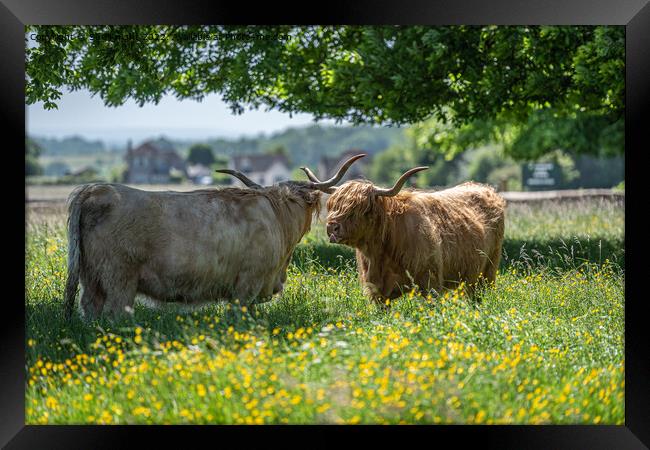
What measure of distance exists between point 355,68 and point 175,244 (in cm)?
512

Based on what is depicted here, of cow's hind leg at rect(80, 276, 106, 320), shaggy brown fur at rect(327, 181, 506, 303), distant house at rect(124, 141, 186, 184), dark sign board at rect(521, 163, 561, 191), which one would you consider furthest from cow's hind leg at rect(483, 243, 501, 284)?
distant house at rect(124, 141, 186, 184)

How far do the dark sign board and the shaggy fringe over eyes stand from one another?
39.9 metres

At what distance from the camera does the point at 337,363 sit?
5.34m

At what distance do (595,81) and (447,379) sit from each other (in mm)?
5660

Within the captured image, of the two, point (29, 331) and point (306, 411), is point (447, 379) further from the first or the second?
point (29, 331)

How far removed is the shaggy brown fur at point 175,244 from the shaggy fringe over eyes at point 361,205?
63 centimetres

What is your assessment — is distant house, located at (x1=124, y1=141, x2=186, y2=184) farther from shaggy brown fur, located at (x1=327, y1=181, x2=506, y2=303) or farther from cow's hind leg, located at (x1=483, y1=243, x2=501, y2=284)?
shaggy brown fur, located at (x1=327, y1=181, x2=506, y2=303)

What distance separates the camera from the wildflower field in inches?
195

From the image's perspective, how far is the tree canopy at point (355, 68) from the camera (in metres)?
7.71

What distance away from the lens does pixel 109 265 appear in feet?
20.9
